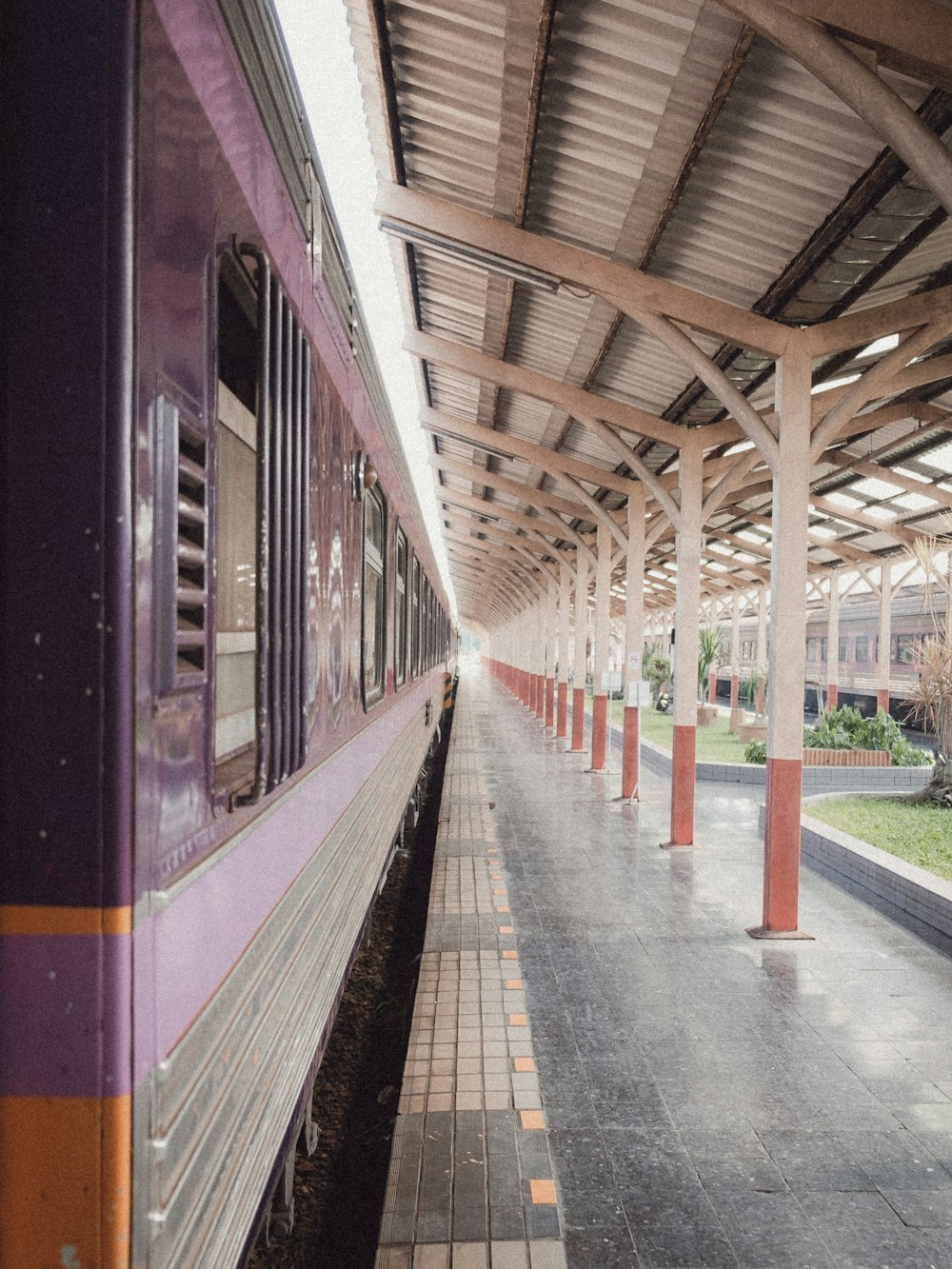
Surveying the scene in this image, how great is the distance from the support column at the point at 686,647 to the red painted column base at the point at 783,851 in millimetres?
2341

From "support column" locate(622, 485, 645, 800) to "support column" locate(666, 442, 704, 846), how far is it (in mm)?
1863

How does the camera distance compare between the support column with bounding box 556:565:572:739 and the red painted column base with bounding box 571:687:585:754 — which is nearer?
the red painted column base with bounding box 571:687:585:754

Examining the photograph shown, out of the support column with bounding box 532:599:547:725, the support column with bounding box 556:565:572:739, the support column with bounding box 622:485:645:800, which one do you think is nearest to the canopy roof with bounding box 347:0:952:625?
the support column with bounding box 622:485:645:800

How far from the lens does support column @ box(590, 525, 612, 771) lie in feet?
43.7

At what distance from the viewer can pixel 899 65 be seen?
336 cm

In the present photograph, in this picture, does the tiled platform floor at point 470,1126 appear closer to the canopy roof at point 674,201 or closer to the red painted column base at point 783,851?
the red painted column base at point 783,851

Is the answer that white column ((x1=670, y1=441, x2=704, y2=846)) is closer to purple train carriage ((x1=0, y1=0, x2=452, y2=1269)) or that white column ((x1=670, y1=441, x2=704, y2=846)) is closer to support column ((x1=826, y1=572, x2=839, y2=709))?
purple train carriage ((x1=0, y1=0, x2=452, y2=1269))

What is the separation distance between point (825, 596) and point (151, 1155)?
2171cm

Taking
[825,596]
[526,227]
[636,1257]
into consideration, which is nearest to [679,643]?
[526,227]

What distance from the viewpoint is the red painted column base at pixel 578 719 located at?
646 inches

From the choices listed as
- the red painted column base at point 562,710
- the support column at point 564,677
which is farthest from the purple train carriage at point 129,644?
the red painted column base at point 562,710

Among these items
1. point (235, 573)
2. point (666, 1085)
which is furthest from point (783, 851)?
point (235, 573)

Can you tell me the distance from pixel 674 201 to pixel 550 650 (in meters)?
19.2

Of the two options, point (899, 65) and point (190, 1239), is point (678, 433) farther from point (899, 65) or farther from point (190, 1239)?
point (190, 1239)
